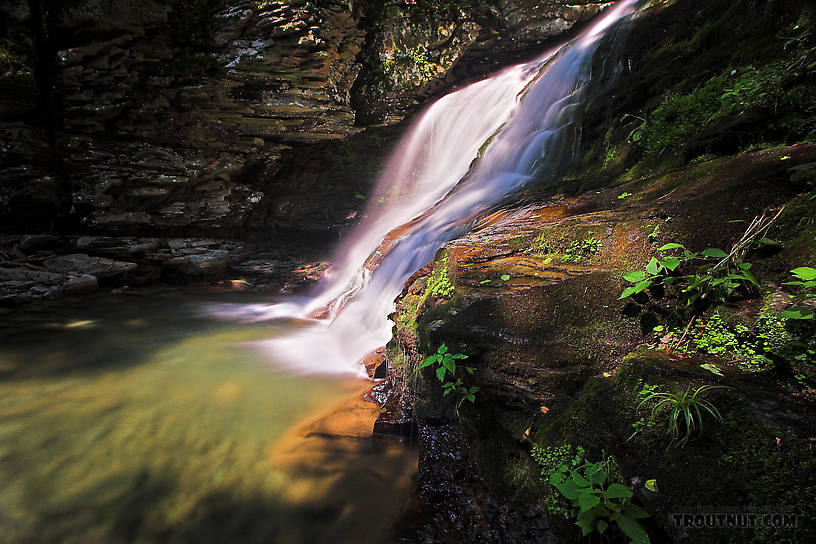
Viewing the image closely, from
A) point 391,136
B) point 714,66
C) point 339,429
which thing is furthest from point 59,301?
point 714,66

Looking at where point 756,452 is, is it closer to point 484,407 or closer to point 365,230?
point 484,407

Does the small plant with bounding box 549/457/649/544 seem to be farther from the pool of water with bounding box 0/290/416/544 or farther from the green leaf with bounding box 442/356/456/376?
the pool of water with bounding box 0/290/416/544

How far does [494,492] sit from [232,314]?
7.13 meters

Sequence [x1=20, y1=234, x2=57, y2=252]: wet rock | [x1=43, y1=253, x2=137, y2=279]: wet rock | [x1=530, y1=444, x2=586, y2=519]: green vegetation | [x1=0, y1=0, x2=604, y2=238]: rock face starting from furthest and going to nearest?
[x1=20, y1=234, x2=57, y2=252]: wet rock → [x1=43, y1=253, x2=137, y2=279]: wet rock → [x1=0, y1=0, x2=604, y2=238]: rock face → [x1=530, y1=444, x2=586, y2=519]: green vegetation

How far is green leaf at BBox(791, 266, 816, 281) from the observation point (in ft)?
5.42

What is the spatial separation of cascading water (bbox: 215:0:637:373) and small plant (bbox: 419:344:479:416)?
8.57ft

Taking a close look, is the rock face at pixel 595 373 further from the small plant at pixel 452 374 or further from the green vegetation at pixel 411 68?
the green vegetation at pixel 411 68

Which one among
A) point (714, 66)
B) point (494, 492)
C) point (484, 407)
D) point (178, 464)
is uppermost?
point (714, 66)

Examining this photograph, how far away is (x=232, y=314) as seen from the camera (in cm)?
788

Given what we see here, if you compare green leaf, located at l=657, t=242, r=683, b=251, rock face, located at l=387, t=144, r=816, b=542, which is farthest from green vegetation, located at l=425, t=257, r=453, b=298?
green leaf, located at l=657, t=242, r=683, b=251

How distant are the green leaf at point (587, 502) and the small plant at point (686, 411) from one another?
0.43 meters

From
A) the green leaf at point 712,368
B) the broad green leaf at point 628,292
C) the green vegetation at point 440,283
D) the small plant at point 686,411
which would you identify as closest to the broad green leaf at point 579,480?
the small plant at point 686,411

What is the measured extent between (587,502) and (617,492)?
13 centimetres

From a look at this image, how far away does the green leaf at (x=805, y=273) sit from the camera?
5.42 feet
